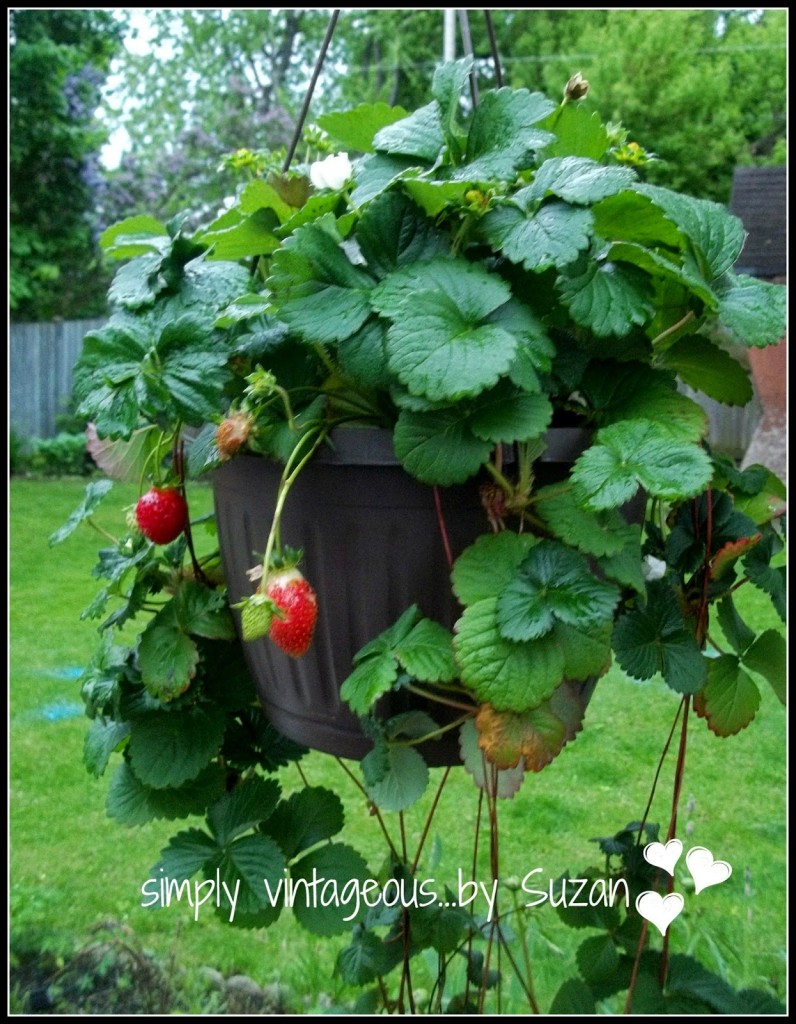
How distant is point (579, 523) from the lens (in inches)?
24.0

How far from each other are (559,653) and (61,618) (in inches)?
96.1

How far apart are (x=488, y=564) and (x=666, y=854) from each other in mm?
356

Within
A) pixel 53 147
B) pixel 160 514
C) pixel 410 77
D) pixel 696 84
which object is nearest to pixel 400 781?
pixel 160 514

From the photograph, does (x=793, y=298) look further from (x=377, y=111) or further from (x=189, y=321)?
(x=189, y=321)

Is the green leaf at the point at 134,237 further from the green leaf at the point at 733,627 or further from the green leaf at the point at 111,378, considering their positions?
the green leaf at the point at 733,627

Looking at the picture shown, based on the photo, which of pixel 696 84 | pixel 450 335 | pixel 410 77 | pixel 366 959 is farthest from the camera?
pixel 410 77

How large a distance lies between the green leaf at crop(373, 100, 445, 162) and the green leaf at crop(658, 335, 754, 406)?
0.23 metres

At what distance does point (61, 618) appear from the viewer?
2.78 metres

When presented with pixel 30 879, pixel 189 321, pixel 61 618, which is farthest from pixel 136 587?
pixel 61 618

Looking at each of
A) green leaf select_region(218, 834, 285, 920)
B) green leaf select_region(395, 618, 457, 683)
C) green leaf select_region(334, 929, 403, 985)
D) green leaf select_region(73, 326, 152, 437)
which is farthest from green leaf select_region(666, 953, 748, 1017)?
green leaf select_region(73, 326, 152, 437)

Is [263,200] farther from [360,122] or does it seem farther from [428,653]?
[428,653]

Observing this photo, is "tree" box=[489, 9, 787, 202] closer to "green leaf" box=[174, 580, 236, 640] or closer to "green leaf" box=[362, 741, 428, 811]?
"green leaf" box=[174, 580, 236, 640]

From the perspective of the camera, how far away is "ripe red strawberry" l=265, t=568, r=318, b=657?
59 centimetres

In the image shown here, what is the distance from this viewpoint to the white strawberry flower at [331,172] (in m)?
→ 0.70
